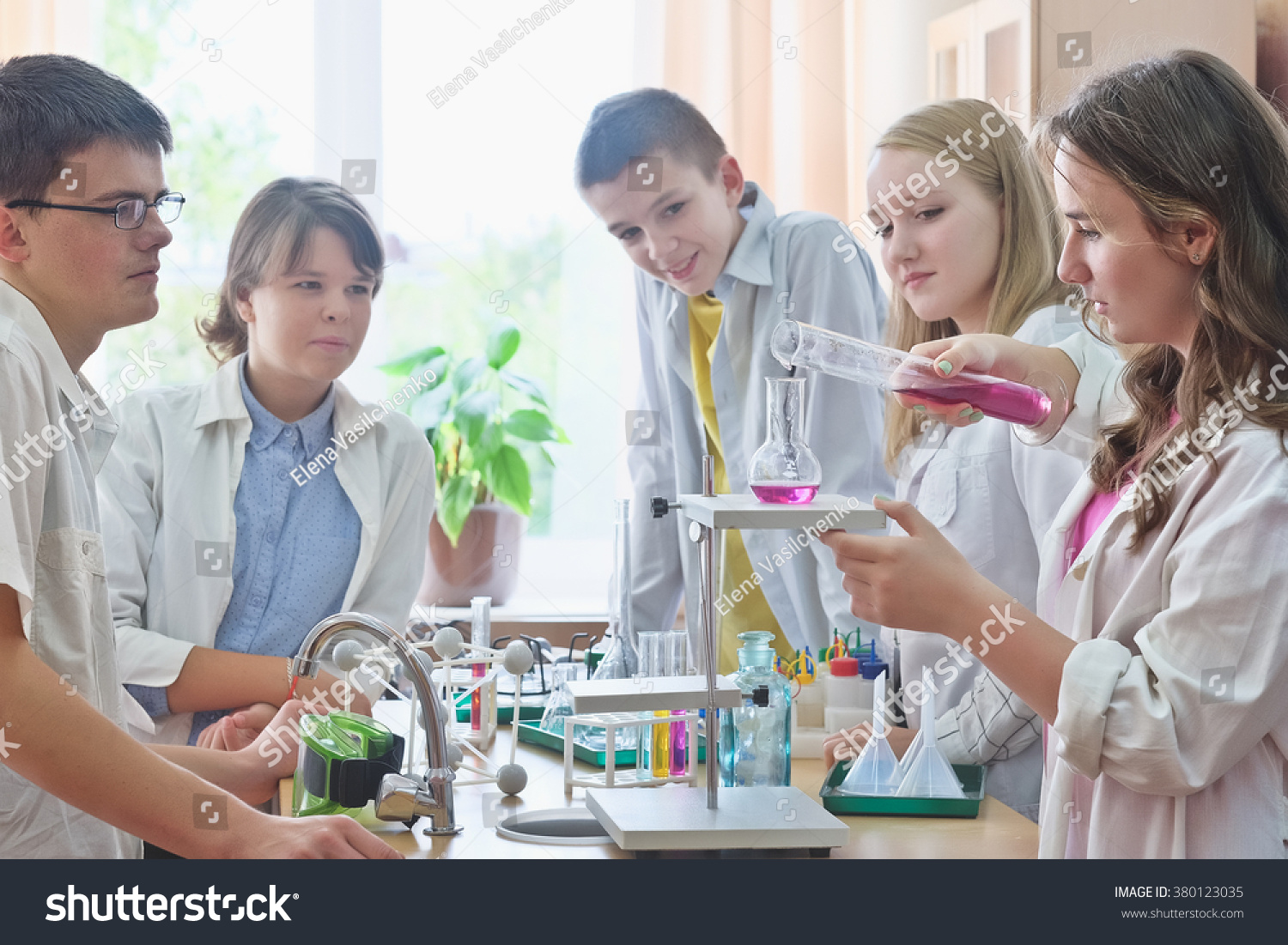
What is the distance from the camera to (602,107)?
6.59ft

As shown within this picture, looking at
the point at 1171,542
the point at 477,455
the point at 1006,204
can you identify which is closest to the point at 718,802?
the point at 1171,542

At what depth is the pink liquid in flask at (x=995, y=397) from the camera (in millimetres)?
1177

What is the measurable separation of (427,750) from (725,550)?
3.39 feet

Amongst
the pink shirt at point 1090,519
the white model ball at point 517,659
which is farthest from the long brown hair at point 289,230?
the pink shirt at point 1090,519

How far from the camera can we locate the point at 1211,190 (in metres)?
0.98

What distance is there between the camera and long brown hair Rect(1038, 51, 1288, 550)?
3.15 feet

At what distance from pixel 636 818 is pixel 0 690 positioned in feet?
1.88

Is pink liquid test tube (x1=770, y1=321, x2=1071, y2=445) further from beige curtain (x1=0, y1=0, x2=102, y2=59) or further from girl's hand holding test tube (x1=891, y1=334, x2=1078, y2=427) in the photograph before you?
beige curtain (x1=0, y1=0, x2=102, y2=59)

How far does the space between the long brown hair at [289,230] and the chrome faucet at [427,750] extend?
87cm

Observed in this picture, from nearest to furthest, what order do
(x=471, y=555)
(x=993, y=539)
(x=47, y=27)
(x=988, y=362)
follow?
(x=988, y=362) → (x=993, y=539) → (x=47, y=27) → (x=471, y=555)

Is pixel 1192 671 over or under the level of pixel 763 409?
under

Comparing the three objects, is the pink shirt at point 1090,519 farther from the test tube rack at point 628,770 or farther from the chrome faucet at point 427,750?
the chrome faucet at point 427,750

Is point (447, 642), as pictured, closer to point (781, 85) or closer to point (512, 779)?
point (512, 779)
